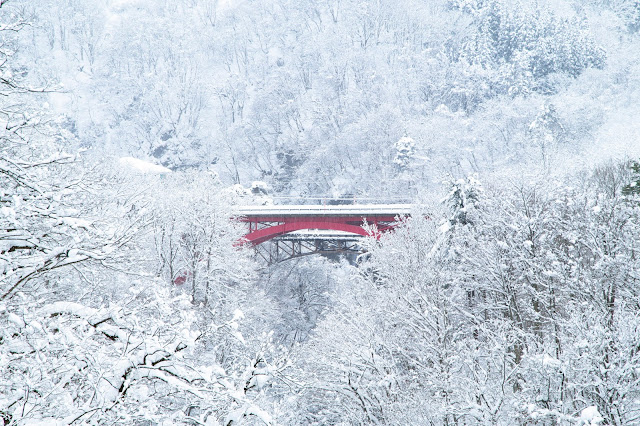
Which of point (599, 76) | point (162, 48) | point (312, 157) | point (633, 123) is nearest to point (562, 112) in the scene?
point (633, 123)

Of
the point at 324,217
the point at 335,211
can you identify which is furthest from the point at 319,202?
the point at 335,211

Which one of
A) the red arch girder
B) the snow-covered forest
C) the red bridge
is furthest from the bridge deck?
the snow-covered forest

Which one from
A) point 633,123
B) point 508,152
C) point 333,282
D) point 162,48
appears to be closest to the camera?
point 333,282

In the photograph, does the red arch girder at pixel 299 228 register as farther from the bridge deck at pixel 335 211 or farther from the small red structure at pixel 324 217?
the bridge deck at pixel 335 211

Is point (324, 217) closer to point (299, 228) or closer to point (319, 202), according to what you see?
point (299, 228)

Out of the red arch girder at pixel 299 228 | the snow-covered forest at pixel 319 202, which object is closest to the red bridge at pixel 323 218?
the red arch girder at pixel 299 228

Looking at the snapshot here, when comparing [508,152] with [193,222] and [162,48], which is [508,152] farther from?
[162,48]
